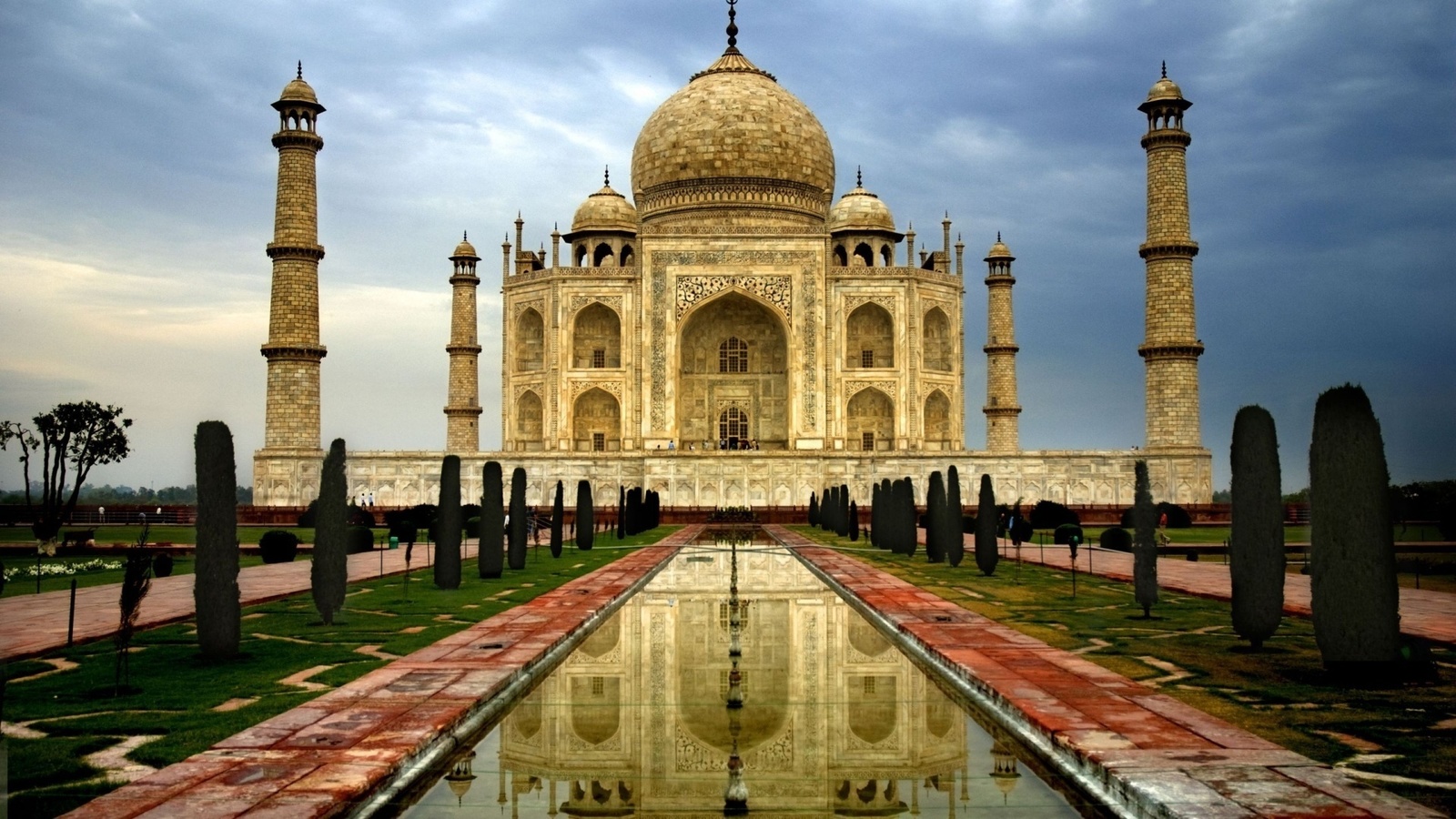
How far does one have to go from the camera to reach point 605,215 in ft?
119

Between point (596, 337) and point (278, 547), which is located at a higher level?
point (596, 337)

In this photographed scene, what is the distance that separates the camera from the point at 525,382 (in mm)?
33375

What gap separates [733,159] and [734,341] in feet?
17.7

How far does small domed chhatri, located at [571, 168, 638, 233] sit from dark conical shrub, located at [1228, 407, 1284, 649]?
29799 mm

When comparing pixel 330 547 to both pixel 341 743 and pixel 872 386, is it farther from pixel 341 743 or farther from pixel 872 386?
pixel 872 386

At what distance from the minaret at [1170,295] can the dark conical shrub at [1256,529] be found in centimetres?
2079

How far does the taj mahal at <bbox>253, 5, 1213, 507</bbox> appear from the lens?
2719 centimetres

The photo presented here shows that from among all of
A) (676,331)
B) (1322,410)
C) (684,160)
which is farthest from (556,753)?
(684,160)

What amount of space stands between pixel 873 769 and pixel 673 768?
2.31 feet

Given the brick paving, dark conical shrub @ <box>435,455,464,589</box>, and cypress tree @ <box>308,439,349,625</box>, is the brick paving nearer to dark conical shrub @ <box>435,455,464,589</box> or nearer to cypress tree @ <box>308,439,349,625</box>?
cypress tree @ <box>308,439,349,625</box>

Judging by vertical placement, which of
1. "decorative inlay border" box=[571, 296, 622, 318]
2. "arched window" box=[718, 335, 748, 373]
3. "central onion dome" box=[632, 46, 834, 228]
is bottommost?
"arched window" box=[718, 335, 748, 373]

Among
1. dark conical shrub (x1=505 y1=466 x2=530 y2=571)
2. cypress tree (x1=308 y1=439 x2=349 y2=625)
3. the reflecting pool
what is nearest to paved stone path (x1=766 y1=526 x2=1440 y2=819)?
A: the reflecting pool

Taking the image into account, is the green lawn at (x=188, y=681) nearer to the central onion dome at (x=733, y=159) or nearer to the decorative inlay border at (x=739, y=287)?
the decorative inlay border at (x=739, y=287)

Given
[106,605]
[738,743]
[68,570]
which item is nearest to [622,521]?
[68,570]
